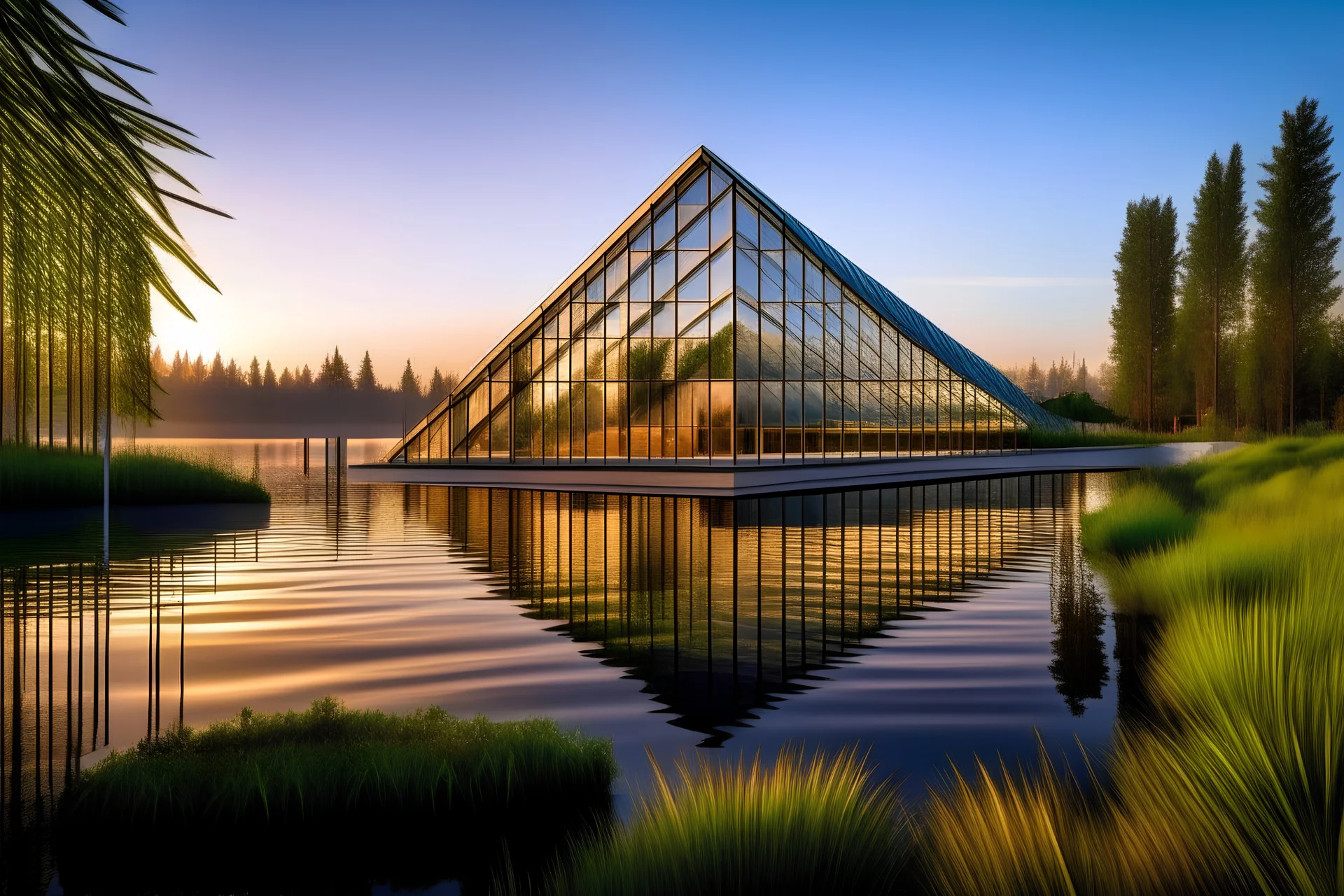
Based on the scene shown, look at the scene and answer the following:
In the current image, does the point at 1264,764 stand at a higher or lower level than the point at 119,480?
lower

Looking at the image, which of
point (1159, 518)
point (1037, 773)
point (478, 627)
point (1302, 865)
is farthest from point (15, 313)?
point (1159, 518)

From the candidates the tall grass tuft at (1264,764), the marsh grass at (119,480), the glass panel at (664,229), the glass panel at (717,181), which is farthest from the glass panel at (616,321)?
the tall grass tuft at (1264,764)

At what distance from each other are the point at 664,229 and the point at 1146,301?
150ft

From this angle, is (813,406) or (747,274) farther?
(813,406)

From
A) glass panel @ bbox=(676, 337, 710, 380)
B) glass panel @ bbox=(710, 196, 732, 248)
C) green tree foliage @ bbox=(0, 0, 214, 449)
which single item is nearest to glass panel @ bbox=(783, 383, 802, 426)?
glass panel @ bbox=(676, 337, 710, 380)

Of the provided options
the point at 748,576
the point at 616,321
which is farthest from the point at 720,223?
the point at 748,576

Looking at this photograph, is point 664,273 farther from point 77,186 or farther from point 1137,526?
point 77,186

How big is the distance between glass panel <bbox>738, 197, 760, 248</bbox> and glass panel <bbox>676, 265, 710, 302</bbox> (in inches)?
57.0

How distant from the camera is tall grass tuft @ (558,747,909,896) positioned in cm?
332

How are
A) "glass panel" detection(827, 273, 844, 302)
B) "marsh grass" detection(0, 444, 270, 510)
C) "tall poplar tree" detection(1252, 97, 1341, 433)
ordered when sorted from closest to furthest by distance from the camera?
"marsh grass" detection(0, 444, 270, 510)
"glass panel" detection(827, 273, 844, 302)
"tall poplar tree" detection(1252, 97, 1341, 433)

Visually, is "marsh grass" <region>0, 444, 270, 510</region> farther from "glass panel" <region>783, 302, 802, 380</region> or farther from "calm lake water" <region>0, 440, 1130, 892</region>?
"glass panel" <region>783, 302, 802, 380</region>

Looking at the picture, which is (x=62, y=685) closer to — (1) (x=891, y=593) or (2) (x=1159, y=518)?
(1) (x=891, y=593)

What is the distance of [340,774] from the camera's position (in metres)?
5.48

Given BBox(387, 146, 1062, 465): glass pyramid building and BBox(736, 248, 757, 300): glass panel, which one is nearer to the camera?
BBox(736, 248, 757, 300): glass panel
